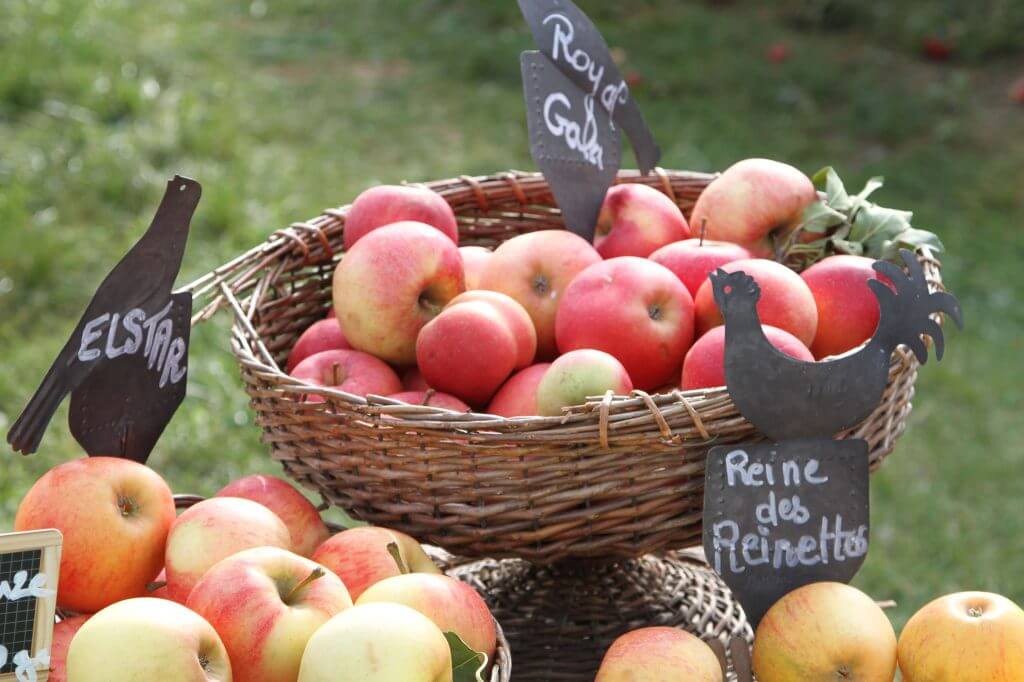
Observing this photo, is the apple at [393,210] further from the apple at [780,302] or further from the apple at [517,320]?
the apple at [780,302]

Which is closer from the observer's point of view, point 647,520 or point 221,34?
point 647,520

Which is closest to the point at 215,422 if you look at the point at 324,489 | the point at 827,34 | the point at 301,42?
the point at 324,489

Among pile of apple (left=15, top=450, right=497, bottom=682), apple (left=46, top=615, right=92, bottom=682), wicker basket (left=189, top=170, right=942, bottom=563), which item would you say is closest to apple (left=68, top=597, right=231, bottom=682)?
pile of apple (left=15, top=450, right=497, bottom=682)

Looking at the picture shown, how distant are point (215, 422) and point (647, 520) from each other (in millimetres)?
1801

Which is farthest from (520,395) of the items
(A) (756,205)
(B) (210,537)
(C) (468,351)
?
(A) (756,205)

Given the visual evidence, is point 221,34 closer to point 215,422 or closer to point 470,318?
point 215,422

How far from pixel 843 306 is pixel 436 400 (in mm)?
539

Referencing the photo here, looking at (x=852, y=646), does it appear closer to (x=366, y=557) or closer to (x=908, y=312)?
(x=908, y=312)

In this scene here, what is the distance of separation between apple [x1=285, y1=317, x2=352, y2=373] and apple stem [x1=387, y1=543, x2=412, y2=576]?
0.48 m

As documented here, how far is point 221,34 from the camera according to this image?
5219 millimetres

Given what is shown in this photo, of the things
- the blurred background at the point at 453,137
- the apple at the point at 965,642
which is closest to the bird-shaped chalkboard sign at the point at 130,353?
the apple at the point at 965,642

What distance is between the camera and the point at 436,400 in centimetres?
144

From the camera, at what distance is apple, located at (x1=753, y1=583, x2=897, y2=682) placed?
1.17 metres

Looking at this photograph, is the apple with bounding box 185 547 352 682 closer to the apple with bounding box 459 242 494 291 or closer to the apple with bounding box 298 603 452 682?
the apple with bounding box 298 603 452 682
